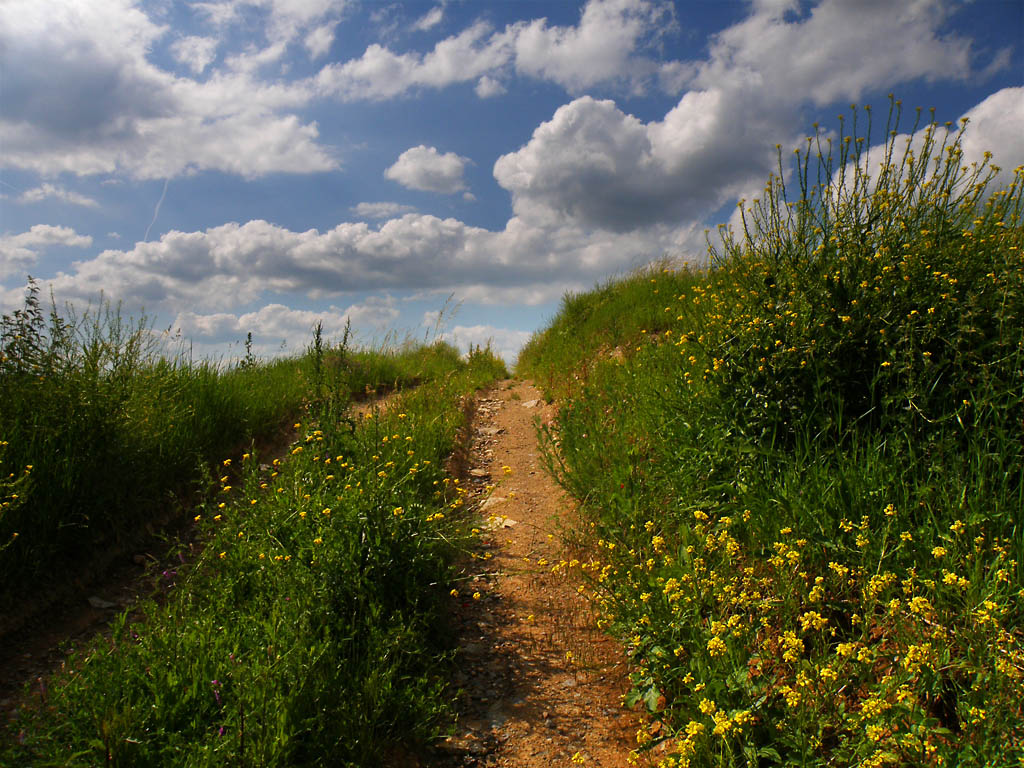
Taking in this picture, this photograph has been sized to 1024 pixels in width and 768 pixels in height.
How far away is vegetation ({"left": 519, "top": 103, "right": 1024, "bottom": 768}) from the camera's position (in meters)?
2.55

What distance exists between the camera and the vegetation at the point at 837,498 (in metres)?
2.55

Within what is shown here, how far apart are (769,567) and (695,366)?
201 cm

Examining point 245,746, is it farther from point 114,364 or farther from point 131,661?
point 114,364

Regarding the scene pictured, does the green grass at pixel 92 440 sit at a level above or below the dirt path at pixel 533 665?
above

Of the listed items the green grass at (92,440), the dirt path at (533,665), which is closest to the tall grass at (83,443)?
the green grass at (92,440)

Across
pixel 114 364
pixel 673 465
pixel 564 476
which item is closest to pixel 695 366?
pixel 673 465

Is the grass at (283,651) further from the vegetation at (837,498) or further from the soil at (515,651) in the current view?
the vegetation at (837,498)

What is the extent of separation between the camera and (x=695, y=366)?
5.11 metres

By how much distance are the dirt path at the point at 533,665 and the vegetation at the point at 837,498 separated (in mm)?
271

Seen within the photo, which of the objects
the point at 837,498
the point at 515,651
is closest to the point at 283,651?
the point at 515,651

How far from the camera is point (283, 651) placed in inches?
115

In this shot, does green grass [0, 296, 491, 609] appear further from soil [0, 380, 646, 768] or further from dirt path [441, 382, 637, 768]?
dirt path [441, 382, 637, 768]

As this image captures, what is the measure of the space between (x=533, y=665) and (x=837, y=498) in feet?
6.99

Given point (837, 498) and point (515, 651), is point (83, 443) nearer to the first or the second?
point (515, 651)
